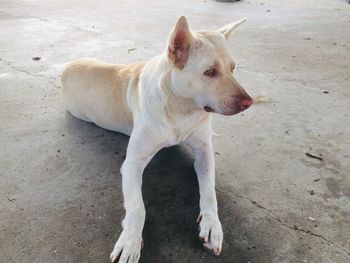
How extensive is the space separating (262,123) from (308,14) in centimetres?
444

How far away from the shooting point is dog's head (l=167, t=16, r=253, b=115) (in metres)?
1.96

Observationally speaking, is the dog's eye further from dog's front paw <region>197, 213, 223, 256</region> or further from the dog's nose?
dog's front paw <region>197, 213, 223, 256</region>

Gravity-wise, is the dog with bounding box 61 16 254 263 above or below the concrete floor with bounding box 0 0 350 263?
above

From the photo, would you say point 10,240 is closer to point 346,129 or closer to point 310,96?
point 346,129

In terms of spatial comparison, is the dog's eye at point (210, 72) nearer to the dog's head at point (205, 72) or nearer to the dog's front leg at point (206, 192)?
the dog's head at point (205, 72)

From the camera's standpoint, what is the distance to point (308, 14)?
21.8 feet

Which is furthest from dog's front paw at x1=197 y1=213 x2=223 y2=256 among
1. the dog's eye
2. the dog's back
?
the dog's back

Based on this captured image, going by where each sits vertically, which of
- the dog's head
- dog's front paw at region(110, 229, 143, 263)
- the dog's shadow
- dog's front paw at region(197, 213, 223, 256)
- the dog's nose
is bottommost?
the dog's shadow

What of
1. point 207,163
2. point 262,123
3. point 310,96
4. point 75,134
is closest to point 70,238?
point 207,163

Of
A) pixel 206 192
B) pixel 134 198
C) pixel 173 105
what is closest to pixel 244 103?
pixel 173 105

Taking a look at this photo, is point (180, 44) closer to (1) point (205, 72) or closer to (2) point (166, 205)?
(1) point (205, 72)

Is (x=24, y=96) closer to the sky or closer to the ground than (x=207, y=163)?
closer to the ground

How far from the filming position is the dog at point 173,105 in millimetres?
1956

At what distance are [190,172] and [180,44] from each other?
0.90 m
